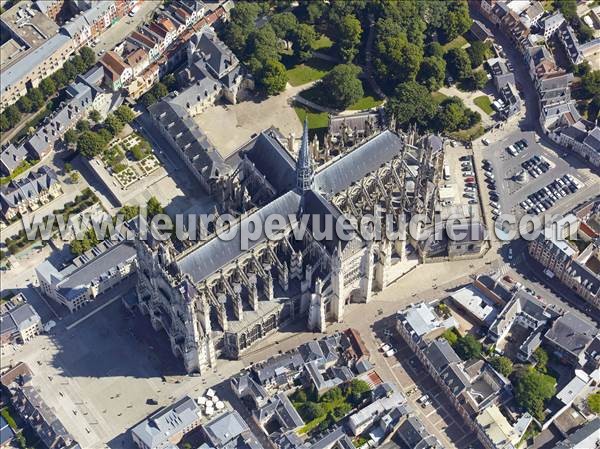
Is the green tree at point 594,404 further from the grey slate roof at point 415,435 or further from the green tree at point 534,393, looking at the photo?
the grey slate roof at point 415,435

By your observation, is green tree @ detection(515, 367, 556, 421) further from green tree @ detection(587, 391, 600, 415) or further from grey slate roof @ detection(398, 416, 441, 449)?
grey slate roof @ detection(398, 416, 441, 449)

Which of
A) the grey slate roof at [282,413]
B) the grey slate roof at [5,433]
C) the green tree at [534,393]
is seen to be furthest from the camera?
the grey slate roof at [5,433]

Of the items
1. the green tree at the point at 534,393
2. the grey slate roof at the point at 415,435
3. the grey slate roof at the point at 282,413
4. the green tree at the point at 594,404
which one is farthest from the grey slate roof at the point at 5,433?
the green tree at the point at 594,404

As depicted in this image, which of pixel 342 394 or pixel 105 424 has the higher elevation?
pixel 342 394

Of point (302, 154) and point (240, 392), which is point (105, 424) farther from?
point (302, 154)

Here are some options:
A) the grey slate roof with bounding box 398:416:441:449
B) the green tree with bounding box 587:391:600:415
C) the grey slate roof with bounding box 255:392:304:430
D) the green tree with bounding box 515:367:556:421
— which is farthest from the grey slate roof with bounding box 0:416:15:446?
the green tree with bounding box 587:391:600:415

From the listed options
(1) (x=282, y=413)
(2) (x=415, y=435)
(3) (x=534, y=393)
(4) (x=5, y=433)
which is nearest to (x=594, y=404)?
(3) (x=534, y=393)

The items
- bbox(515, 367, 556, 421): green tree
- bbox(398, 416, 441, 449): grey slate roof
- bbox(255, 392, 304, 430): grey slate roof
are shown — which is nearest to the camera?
bbox(398, 416, 441, 449): grey slate roof

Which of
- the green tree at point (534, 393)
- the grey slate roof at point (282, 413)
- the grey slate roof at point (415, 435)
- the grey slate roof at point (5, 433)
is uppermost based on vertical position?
the green tree at point (534, 393)

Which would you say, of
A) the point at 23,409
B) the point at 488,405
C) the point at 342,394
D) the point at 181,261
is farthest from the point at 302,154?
the point at 23,409
